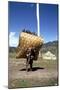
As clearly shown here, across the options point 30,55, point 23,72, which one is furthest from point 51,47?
point 23,72

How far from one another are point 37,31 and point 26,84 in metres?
0.53

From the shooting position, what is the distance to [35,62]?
2047 mm

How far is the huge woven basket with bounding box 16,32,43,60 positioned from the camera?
2.02 meters

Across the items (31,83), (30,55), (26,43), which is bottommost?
(31,83)

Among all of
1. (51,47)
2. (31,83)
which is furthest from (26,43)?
(31,83)

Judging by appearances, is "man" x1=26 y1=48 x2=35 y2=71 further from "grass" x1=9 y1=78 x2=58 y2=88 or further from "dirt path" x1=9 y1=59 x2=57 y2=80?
"grass" x1=9 y1=78 x2=58 y2=88

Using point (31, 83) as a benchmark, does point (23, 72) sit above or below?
above

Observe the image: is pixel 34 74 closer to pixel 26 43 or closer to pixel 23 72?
pixel 23 72

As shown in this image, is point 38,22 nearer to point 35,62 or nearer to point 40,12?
point 40,12

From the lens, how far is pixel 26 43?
6.67 feet

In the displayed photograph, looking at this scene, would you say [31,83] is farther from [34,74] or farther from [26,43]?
[26,43]

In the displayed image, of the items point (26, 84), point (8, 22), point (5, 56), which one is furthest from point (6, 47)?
point (26, 84)

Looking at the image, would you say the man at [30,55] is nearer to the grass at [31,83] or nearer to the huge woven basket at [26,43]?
the huge woven basket at [26,43]

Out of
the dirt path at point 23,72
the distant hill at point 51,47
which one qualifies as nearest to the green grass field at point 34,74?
the dirt path at point 23,72
